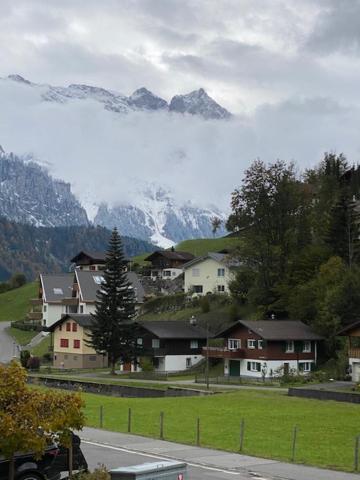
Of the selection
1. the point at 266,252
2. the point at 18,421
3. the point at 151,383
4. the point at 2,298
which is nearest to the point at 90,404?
the point at 151,383

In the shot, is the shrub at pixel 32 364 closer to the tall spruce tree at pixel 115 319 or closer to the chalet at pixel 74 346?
the tall spruce tree at pixel 115 319

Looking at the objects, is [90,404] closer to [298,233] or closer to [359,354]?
[359,354]

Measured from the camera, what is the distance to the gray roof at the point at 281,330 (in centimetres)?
7588

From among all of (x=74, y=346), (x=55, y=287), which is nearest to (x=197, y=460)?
(x=74, y=346)

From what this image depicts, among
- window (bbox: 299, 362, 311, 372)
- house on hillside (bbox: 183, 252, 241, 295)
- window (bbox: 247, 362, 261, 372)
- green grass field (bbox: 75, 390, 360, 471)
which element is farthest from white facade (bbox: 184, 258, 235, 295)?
green grass field (bbox: 75, 390, 360, 471)

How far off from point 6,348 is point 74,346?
18.5 meters

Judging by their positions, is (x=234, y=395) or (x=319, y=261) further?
(x=319, y=261)

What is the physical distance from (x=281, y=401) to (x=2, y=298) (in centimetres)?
12203

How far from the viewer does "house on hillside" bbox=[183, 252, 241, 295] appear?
11394cm

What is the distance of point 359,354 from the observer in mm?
65562

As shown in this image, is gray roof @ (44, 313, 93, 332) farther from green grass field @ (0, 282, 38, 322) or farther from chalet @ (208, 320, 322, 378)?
green grass field @ (0, 282, 38, 322)

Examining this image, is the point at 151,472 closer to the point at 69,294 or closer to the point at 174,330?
the point at 174,330

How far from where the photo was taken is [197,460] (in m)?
27.5


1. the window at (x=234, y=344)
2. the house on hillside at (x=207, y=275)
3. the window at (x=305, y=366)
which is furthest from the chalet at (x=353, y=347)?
the house on hillside at (x=207, y=275)
